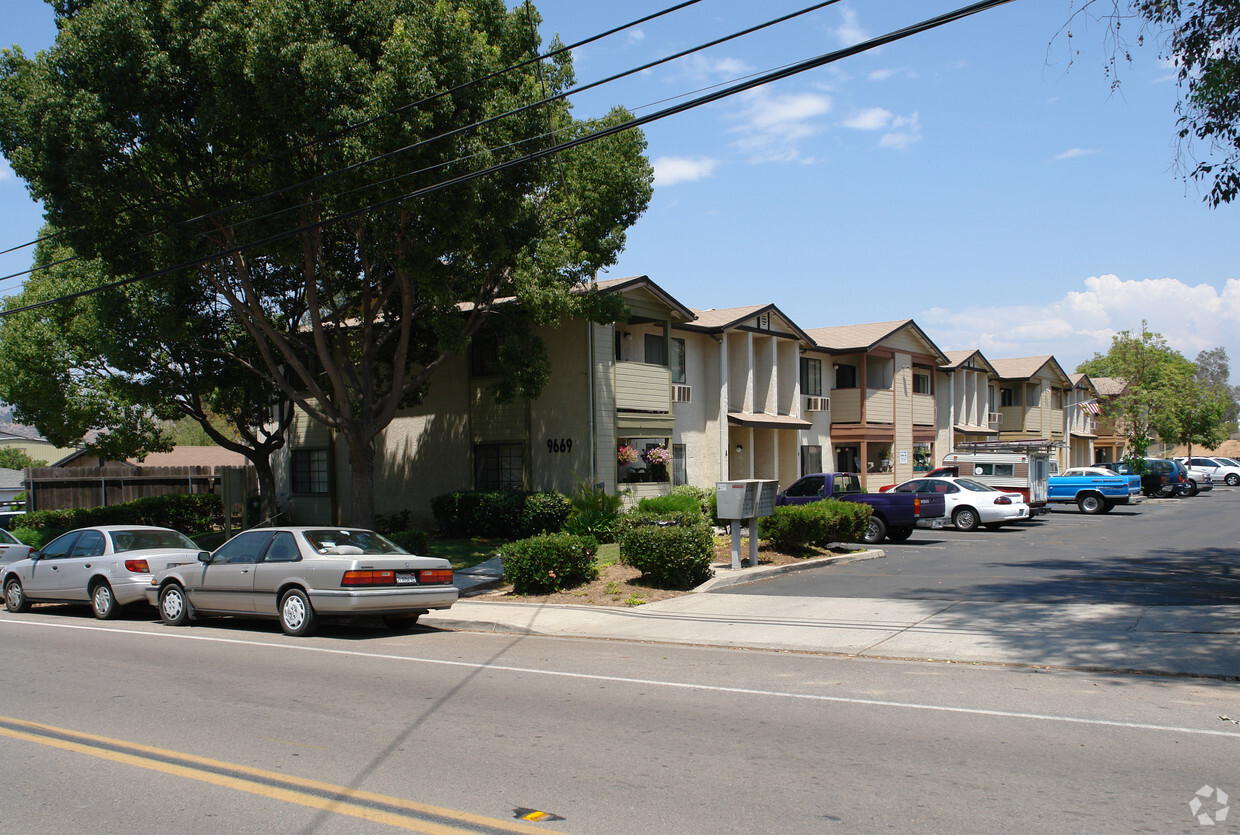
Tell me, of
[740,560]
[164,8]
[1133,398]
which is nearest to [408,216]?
[164,8]

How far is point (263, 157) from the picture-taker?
17641mm

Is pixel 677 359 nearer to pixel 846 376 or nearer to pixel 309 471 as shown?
pixel 846 376

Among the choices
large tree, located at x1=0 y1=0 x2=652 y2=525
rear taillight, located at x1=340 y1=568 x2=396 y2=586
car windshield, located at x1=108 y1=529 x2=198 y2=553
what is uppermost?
large tree, located at x1=0 y1=0 x2=652 y2=525

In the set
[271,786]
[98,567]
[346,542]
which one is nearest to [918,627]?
[346,542]

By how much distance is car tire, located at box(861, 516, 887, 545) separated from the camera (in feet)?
76.3

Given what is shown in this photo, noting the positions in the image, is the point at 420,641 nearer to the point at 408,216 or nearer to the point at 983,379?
the point at 408,216

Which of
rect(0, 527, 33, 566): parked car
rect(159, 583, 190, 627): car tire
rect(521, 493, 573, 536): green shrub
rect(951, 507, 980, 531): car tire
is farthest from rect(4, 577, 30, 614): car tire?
rect(951, 507, 980, 531): car tire

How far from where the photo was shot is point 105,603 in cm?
1470

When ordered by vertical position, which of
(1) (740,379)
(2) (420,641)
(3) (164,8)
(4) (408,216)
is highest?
(3) (164,8)

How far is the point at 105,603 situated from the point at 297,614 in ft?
15.0

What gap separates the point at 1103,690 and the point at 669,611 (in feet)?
21.5

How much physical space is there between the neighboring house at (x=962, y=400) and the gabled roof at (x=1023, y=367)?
2.88 metres

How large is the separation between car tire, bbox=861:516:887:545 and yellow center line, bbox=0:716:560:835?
747 inches

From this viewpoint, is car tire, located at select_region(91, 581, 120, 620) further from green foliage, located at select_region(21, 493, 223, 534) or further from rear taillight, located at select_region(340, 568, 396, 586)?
green foliage, located at select_region(21, 493, 223, 534)
